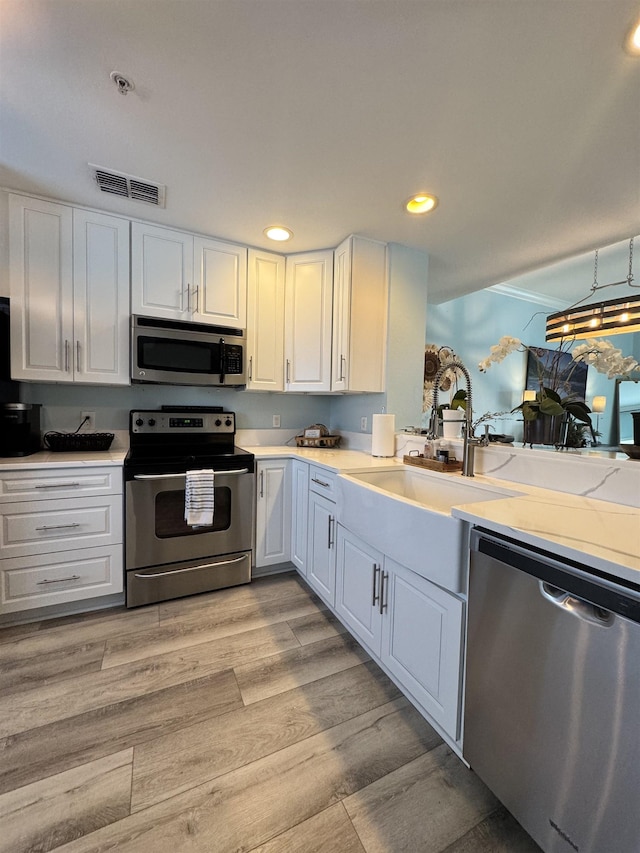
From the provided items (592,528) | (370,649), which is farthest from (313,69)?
(370,649)

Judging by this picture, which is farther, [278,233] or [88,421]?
[88,421]

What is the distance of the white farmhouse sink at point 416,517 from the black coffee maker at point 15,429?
189cm

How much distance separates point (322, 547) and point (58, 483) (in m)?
1.54

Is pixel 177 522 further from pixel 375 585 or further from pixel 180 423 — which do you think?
pixel 375 585

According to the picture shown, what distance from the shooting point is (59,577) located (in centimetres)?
191

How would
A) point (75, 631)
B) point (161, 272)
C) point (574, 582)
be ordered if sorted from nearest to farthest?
point (574, 582) < point (75, 631) < point (161, 272)

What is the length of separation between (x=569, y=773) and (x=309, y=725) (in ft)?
2.87

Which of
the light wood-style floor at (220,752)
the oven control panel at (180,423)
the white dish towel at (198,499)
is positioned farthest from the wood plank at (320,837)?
the oven control panel at (180,423)

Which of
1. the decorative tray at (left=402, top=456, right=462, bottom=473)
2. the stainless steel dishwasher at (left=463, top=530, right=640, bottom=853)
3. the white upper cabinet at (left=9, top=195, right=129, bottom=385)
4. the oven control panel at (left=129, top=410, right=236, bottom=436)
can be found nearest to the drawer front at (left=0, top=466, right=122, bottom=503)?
the oven control panel at (left=129, top=410, right=236, bottom=436)

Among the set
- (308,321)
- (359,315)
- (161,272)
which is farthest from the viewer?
(308,321)

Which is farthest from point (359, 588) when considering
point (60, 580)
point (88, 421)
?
point (88, 421)

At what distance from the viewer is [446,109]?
130 cm

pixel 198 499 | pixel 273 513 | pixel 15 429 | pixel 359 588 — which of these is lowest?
pixel 359 588

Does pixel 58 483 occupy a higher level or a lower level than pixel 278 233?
lower
